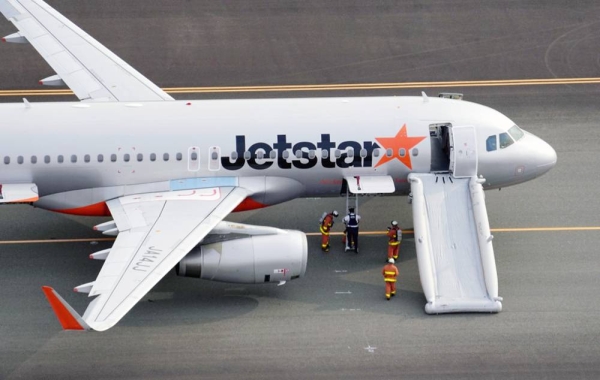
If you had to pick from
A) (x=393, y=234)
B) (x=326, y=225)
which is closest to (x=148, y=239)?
(x=326, y=225)

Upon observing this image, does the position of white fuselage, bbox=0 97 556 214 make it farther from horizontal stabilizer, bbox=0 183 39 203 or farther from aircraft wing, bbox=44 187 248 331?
aircraft wing, bbox=44 187 248 331

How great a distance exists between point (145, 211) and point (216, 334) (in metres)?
5.42

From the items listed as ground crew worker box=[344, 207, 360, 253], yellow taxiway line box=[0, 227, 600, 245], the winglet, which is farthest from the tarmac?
the winglet

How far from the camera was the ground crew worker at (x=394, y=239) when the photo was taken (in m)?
42.1

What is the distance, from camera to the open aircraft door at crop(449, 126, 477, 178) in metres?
42.4

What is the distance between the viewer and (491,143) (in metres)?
43.2

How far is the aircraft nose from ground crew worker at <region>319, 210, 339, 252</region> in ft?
26.3

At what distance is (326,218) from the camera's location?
42.6 m

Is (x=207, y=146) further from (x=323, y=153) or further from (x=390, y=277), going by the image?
(x=390, y=277)

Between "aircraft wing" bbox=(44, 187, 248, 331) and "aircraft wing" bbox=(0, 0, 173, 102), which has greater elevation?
"aircraft wing" bbox=(0, 0, 173, 102)

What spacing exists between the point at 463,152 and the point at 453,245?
3.85 metres

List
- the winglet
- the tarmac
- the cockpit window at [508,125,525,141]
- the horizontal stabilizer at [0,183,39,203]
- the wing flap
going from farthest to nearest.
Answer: the cockpit window at [508,125,525,141] < the horizontal stabilizer at [0,183,39,203] < the tarmac < the wing flap < the winglet

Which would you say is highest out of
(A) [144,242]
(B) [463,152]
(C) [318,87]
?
(C) [318,87]

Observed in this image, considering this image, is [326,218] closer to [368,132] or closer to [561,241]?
[368,132]
